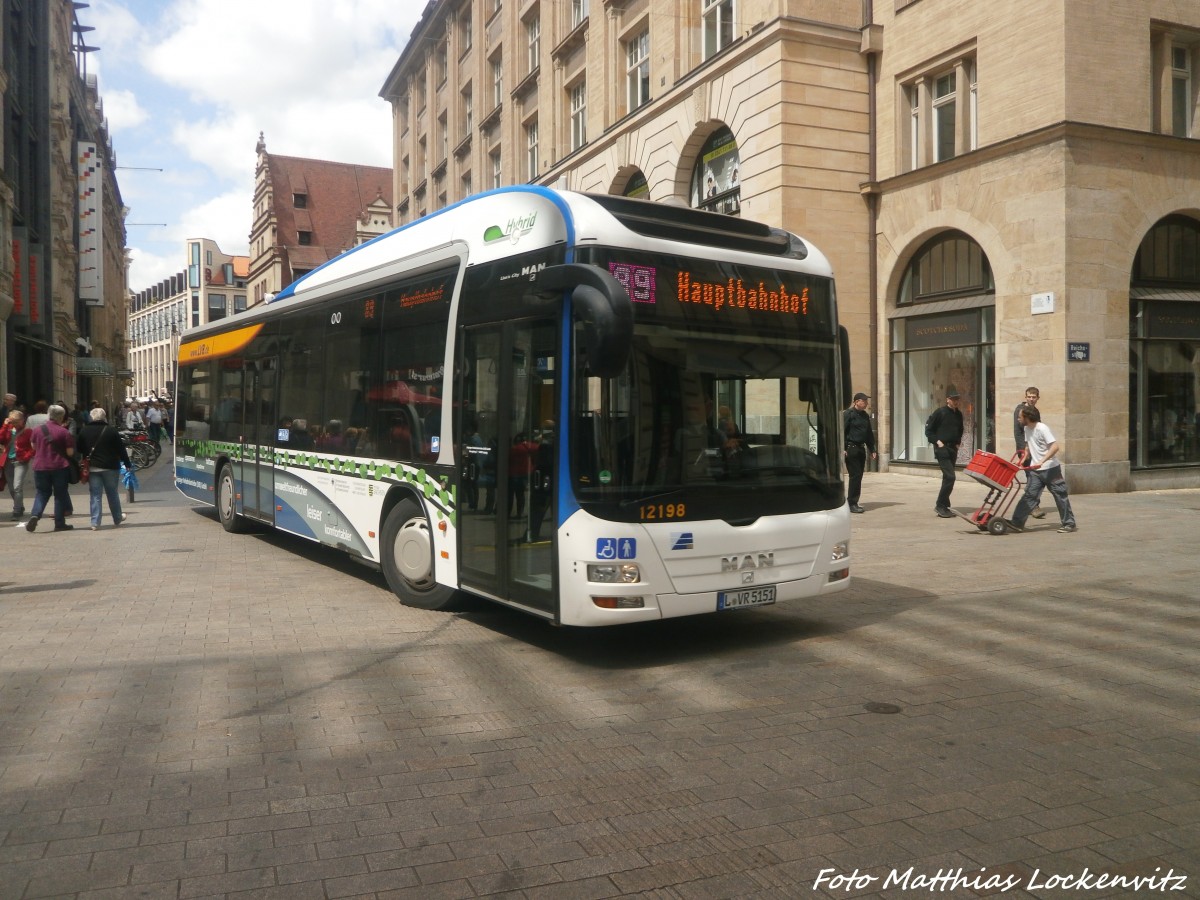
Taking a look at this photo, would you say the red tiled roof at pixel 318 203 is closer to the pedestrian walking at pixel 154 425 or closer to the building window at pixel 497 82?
the pedestrian walking at pixel 154 425

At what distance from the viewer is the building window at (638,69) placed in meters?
27.4

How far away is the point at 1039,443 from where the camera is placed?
44.8 ft

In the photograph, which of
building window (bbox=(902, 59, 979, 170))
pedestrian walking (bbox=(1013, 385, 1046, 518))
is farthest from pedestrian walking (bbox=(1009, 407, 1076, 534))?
building window (bbox=(902, 59, 979, 170))

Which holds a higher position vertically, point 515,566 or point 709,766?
point 515,566

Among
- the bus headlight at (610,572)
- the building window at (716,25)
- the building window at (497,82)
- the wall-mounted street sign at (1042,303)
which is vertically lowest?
the bus headlight at (610,572)

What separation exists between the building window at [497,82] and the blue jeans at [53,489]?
28.2 m

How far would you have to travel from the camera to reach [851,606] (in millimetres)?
8844

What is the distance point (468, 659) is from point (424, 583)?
1713mm

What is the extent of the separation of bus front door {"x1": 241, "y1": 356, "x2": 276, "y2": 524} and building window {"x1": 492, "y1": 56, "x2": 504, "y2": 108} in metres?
28.9

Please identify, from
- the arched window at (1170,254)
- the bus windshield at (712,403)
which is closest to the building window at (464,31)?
the arched window at (1170,254)

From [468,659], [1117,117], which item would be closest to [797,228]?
[1117,117]

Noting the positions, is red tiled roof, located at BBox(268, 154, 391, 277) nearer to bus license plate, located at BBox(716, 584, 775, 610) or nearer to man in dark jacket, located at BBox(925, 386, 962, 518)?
man in dark jacket, located at BBox(925, 386, 962, 518)

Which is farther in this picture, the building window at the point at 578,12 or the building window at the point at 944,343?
the building window at the point at 578,12

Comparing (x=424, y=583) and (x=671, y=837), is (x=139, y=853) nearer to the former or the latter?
(x=671, y=837)
